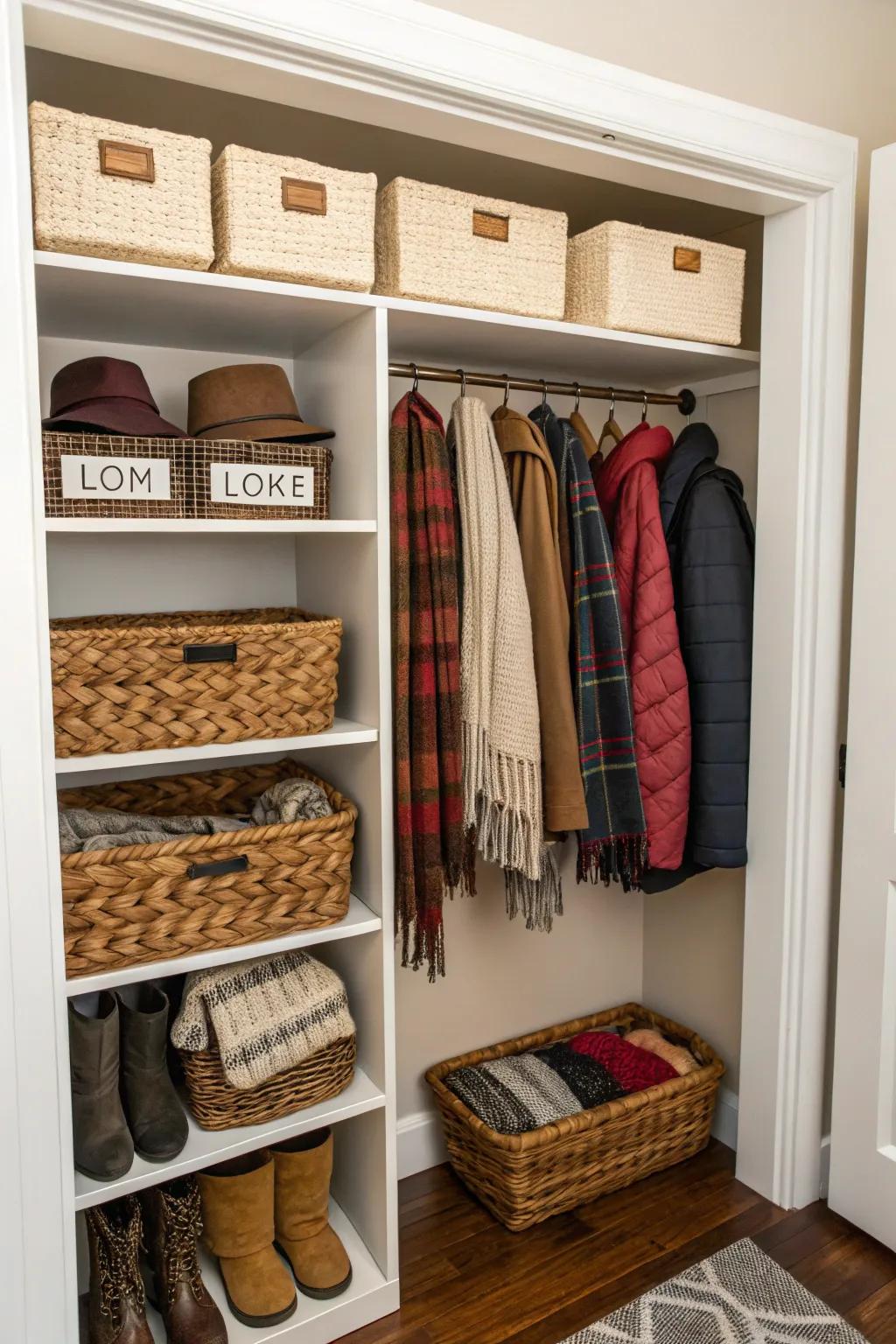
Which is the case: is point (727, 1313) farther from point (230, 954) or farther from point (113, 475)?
point (113, 475)

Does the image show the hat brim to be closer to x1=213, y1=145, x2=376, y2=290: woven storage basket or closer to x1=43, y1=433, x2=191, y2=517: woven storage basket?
x1=43, y1=433, x2=191, y2=517: woven storage basket

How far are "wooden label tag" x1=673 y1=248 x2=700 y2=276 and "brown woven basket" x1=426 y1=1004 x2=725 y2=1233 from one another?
1700mm

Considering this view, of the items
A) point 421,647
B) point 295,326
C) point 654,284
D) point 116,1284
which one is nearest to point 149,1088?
point 116,1284

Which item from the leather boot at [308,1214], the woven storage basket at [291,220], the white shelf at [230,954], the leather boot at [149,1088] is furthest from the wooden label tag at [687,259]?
the leather boot at [308,1214]

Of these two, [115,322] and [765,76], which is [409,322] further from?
[765,76]

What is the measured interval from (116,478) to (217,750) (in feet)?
1.47

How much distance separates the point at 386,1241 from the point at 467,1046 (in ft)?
2.05

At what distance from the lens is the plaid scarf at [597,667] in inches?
74.6

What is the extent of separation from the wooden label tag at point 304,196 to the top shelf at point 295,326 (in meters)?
0.12

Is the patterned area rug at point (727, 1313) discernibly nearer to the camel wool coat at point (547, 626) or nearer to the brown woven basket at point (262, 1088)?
the brown woven basket at point (262, 1088)

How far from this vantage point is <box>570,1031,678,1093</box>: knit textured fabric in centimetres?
221

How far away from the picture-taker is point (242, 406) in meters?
1.62

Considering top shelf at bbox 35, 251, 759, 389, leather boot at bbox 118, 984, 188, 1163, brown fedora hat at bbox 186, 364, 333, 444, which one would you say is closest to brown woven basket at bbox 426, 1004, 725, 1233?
leather boot at bbox 118, 984, 188, 1163

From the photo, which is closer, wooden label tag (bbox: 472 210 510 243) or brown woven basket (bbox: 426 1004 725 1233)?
wooden label tag (bbox: 472 210 510 243)
